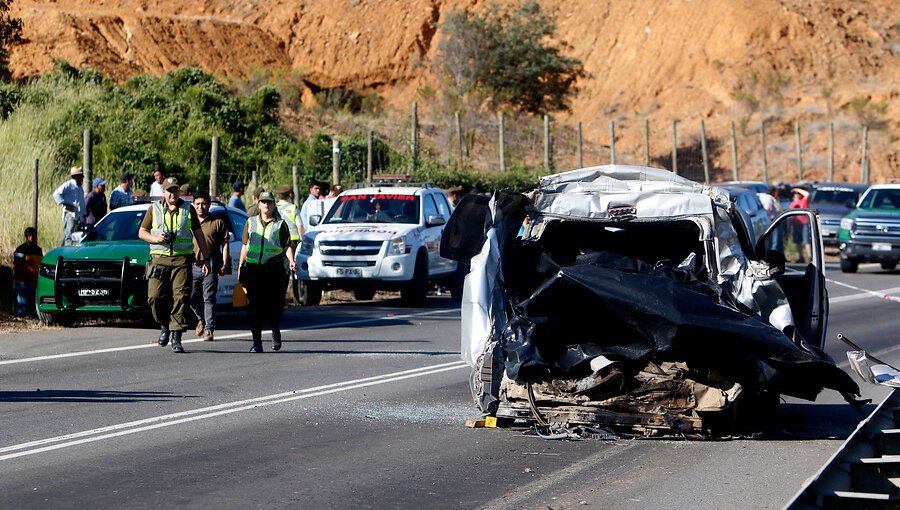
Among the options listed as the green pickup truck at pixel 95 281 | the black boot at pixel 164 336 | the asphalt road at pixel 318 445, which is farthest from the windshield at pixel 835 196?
the black boot at pixel 164 336

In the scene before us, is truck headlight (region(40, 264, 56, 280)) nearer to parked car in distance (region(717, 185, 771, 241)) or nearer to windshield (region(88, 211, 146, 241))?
windshield (region(88, 211, 146, 241))

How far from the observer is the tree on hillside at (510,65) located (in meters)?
58.5

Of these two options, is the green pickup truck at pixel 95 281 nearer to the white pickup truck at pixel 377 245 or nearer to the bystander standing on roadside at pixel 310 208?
the white pickup truck at pixel 377 245

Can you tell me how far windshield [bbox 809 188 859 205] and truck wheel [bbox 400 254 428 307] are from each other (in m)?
19.5

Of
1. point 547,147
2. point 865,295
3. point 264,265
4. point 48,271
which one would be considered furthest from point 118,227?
point 547,147

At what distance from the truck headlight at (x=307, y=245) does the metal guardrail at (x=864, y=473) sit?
46.9ft

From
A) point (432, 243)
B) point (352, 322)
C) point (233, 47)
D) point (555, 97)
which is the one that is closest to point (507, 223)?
point (352, 322)

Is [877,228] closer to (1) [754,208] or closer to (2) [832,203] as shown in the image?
(1) [754,208]

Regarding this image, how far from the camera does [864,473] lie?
6.10 metres

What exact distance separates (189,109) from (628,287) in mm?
30102

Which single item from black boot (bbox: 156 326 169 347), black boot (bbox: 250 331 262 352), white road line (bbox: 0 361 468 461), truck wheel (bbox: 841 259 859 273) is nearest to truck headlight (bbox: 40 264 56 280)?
black boot (bbox: 156 326 169 347)

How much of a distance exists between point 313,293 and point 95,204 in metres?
3.81

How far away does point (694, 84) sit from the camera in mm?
69750

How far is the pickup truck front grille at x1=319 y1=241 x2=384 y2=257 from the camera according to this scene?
68.2ft
